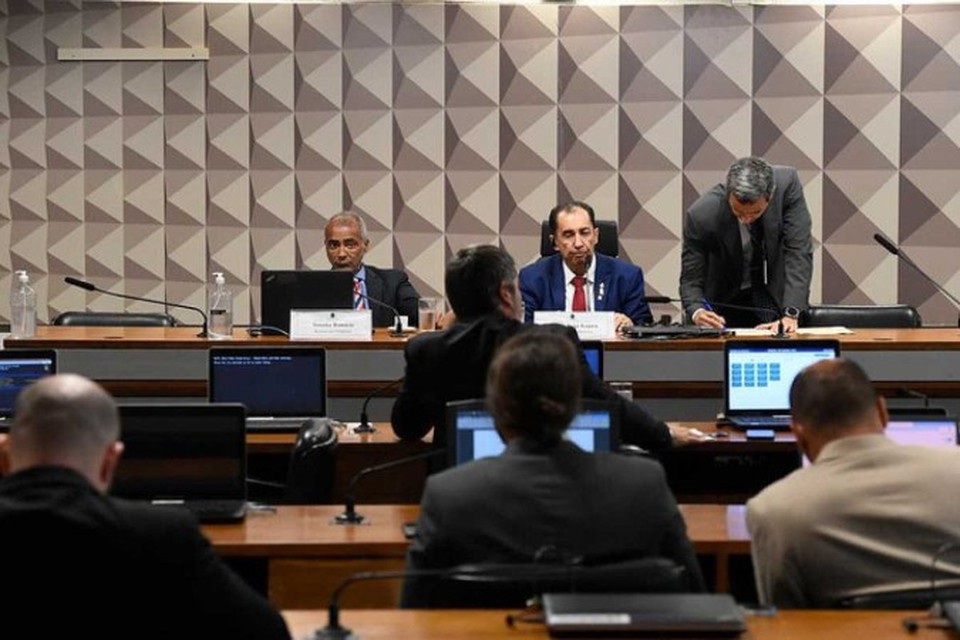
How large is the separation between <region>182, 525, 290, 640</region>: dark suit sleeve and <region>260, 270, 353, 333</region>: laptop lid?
4449 mm

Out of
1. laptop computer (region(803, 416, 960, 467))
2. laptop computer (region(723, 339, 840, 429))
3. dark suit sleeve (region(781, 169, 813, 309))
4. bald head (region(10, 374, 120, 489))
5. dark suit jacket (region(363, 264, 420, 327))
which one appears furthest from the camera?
dark suit jacket (region(363, 264, 420, 327))

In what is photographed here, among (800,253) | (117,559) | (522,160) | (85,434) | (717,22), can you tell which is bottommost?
(117,559)

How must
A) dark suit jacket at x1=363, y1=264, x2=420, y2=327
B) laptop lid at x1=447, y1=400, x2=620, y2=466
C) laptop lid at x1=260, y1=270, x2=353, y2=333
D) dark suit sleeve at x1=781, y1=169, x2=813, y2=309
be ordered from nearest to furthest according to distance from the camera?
laptop lid at x1=447, y1=400, x2=620, y2=466, laptop lid at x1=260, y1=270, x2=353, y2=333, dark suit sleeve at x1=781, y1=169, x2=813, y2=309, dark suit jacket at x1=363, y1=264, x2=420, y2=327

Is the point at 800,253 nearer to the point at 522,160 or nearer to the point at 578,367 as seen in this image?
the point at 522,160

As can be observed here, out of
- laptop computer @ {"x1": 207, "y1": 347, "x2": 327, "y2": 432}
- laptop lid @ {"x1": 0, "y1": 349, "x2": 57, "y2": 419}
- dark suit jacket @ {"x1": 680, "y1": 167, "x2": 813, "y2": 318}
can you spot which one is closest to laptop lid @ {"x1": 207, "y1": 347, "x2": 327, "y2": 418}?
laptop computer @ {"x1": 207, "y1": 347, "x2": 327, "y2": 432}

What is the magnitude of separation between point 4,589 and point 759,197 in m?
5.67

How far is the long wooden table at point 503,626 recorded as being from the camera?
285 centimetres

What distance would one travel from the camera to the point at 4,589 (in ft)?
7.70

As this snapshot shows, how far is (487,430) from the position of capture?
4.11 m

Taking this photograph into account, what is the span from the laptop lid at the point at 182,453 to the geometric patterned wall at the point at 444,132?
556 cm

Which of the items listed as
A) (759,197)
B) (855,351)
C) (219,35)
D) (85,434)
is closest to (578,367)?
(85,434)

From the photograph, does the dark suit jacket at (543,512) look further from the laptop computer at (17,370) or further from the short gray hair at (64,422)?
the laptop computer at (17,370)

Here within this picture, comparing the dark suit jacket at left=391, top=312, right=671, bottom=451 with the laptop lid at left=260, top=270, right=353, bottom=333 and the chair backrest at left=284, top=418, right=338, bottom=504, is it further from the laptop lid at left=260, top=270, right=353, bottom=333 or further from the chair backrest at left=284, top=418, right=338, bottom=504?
the laptop lid at left=260, top=270, right=353, bottom=333

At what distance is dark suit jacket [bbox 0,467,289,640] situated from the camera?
234 centimetres
